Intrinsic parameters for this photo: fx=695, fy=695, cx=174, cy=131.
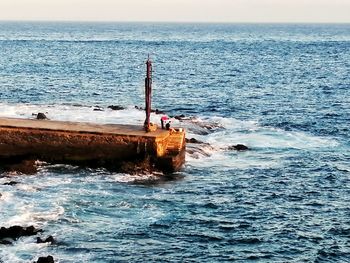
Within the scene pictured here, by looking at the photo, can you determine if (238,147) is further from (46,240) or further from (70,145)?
(46,240)

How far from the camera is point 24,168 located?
37250 millimetres

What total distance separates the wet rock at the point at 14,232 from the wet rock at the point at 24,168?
10302 mm

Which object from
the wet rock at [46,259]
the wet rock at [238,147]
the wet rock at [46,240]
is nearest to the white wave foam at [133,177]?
the wet rock at [238,147]

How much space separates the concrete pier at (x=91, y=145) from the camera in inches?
1492

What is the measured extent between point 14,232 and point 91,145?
39.7 ft

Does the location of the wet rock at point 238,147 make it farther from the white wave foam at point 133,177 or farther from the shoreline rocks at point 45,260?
the shoreline rocks at point 45,260

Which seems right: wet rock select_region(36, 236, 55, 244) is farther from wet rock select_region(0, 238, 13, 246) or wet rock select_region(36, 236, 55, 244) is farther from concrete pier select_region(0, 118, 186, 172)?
concrete pier select_region(0, 118, 186, 172)

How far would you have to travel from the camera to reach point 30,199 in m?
32.1

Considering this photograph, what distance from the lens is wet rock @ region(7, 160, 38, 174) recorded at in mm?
37156

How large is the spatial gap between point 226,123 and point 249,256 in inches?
1169

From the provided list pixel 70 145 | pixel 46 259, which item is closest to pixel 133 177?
pixel 70 145

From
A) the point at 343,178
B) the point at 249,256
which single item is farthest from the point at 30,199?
the point at 343,178

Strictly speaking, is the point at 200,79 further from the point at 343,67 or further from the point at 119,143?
the point at 119,143

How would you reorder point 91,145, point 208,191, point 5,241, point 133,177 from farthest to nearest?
1. point 91,145
2. point 133,177
3. point 208,191
4. point 5,241
